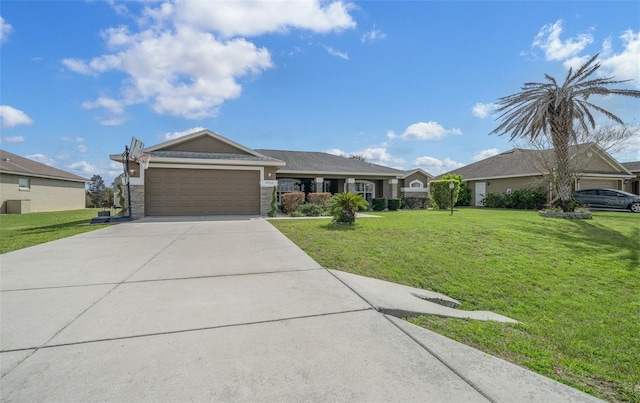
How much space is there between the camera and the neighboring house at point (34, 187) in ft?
62.7

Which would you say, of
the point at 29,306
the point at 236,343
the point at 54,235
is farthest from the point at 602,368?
the point at 54,235

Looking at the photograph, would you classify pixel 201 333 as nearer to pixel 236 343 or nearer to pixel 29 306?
pixel 236 343

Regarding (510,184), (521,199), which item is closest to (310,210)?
(521,199)

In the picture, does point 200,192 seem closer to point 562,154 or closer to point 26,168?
point 26,168

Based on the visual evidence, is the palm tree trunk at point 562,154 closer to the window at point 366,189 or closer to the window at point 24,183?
the window at point 366,189

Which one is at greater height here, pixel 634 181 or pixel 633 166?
pixel 633 166

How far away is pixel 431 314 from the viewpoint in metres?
3.44

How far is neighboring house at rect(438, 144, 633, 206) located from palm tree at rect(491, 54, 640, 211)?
2.32m

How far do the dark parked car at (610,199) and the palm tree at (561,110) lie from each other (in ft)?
18.4

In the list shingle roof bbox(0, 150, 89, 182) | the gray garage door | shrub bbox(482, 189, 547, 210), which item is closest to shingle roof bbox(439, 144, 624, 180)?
shrub bbox(482, 189, 547, 210)

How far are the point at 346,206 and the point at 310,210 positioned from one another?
5.04 m

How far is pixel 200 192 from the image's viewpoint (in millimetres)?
14422

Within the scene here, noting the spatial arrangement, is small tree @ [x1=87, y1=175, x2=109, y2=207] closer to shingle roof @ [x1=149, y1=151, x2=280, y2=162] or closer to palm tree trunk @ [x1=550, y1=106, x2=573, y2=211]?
shingle roof @ [x1=149, y1=151, x2=280, y2=162]

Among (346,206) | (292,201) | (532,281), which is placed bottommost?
(532,281)
